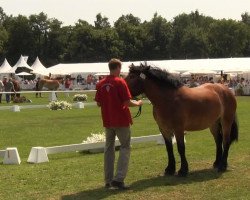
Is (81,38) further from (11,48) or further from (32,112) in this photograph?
(32,112)

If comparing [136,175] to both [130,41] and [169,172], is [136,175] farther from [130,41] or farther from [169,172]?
[130,41]

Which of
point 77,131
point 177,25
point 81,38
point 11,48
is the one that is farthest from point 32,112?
point 177,25

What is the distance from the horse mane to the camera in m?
9.62

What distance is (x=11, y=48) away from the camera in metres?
114

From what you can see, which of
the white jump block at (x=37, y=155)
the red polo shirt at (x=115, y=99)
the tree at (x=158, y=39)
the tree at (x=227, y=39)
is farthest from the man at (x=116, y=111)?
the tree at (x=227, y=39)

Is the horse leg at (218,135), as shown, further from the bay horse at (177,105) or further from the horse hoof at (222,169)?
the horse hoof at (222,169)

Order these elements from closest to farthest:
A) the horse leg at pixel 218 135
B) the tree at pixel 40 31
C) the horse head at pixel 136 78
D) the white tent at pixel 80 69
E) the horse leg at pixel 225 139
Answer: the horse head at pixel 136 78, the horse leg at pixel 225 139, the horse leg at pixel 218 135, the white tent at pixel 80 69, the tree at pixel 40 31

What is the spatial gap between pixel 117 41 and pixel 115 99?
3977 inches

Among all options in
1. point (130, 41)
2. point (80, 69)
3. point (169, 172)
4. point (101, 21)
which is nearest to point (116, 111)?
point (169, 172)

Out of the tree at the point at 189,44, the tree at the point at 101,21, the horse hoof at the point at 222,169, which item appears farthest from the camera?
the tree at the point at 101,21

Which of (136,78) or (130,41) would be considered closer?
(136,78)

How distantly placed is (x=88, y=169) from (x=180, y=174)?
1957 millimetres

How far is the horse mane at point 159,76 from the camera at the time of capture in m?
9.62

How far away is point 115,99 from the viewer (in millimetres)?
8602
